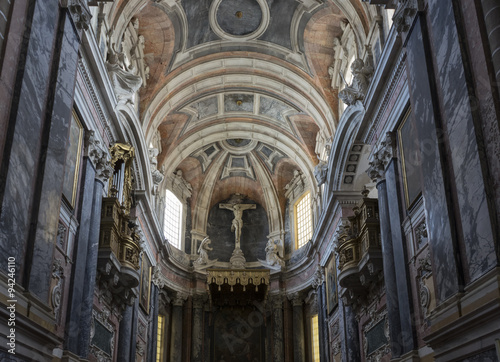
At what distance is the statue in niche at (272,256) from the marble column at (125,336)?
9.68 m

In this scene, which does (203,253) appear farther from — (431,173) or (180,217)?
(431,173)

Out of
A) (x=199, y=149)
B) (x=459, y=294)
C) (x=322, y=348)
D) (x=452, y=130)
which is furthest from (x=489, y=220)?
(x=199, y=149)

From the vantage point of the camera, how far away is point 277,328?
80.5 feet

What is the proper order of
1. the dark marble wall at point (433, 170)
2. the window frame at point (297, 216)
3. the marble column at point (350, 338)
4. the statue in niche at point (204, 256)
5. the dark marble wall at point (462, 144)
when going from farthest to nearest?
the statue in niche at point (204, 256), the window frame at point (297, 216), the marble column at point (350, 338), the dark marble wall at point (433, 170), the dark marble wall at point (462, 144)

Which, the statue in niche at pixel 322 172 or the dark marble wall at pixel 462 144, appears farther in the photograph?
the statue in niche at pixel 322 172

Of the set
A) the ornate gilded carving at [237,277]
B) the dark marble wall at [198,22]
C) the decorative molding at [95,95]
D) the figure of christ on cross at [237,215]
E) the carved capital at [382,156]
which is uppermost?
the dark marble wall at [198,22]

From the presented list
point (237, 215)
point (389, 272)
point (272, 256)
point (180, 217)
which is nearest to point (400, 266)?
point (389, 272)

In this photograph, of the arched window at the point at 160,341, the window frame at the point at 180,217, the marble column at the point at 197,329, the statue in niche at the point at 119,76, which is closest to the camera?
the statue in niche at the point at 119,76

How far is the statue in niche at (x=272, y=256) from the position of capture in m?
25.9

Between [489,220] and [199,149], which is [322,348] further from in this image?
[489,220]

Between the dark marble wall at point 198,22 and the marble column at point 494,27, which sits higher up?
the dark marble wall at point 198,22

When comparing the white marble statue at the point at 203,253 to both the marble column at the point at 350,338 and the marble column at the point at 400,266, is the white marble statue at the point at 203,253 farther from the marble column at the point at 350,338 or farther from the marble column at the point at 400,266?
the marble column at the point at 400,266

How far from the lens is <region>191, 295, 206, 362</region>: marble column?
956 inches

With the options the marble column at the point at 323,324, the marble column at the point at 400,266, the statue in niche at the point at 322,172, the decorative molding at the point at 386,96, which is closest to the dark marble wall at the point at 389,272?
the marble column at the point at 400,266
